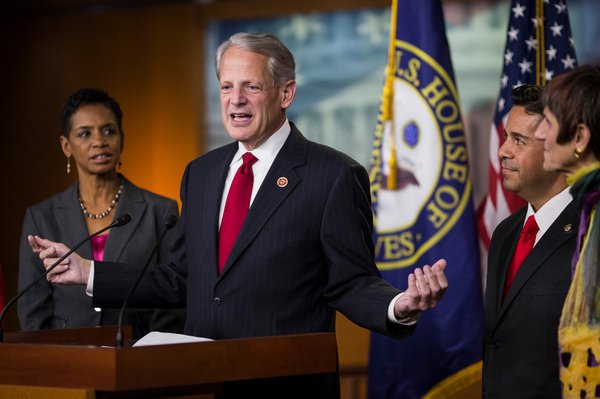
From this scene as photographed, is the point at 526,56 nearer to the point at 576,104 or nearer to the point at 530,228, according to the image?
the point at 530,228

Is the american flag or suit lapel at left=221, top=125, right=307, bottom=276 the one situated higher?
the american flag

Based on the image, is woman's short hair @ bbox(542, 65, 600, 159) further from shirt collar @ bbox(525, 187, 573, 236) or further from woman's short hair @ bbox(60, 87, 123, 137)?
woman's short hair @ bbox(60, 87, 123, 137)

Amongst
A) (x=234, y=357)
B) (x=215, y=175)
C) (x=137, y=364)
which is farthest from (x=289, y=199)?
(x=137, y=364)

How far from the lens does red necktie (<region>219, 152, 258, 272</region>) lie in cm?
246

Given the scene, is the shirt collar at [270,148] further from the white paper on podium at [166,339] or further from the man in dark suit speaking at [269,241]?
the white paper on podium at [166,339]

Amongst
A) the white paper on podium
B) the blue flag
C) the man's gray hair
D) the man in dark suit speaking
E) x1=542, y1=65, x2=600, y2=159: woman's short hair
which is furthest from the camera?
the blue flag

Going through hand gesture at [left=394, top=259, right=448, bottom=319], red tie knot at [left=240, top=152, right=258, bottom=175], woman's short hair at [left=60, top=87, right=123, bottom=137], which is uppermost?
woman's short hair at [left=60, top=87, right=123, bottom=137]

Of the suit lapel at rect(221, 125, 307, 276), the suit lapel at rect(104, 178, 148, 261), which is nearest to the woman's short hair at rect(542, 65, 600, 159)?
the suit lapel at rect(221, 125, 307, 276)

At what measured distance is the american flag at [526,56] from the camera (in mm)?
3959

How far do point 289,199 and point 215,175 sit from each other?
0.26 m

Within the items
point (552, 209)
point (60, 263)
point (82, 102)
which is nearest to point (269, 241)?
point (60, 263)

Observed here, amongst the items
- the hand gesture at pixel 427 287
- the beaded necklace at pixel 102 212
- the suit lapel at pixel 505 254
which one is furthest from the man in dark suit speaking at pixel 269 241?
the beaded necklace at pixel 102 212

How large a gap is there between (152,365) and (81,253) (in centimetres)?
151

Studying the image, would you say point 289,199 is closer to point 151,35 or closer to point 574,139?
point 574,139
